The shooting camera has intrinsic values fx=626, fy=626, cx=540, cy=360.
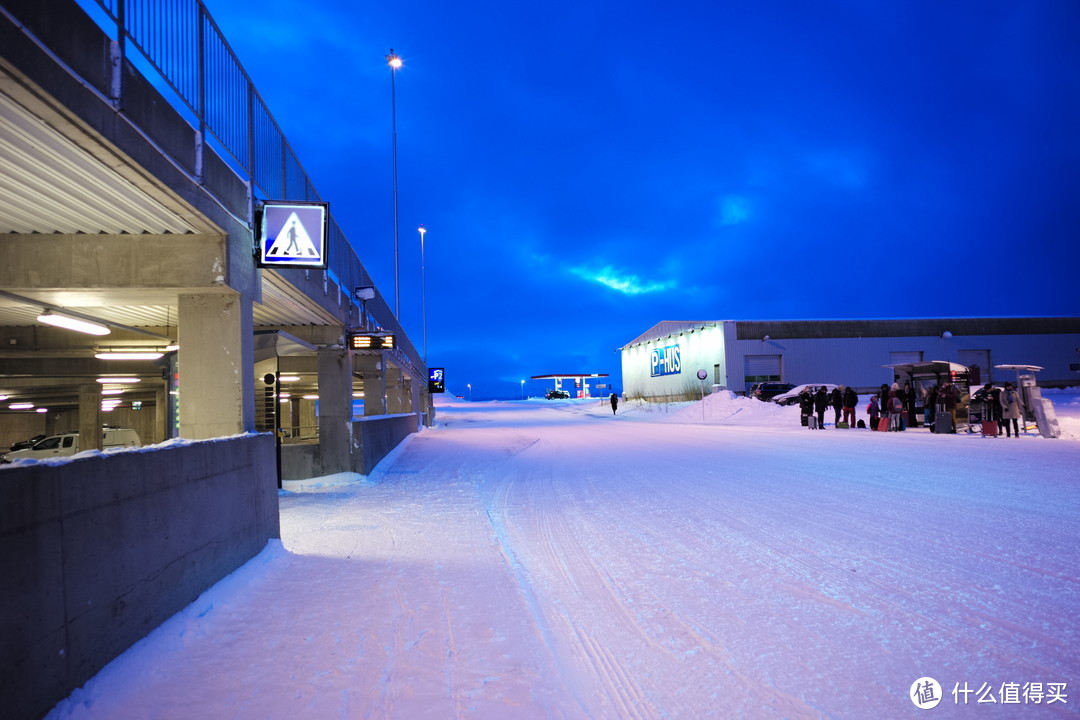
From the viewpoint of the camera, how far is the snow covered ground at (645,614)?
3.49 meters

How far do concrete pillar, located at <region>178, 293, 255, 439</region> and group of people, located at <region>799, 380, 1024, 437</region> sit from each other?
2050 centimetres

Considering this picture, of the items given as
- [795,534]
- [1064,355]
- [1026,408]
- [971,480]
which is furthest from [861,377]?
[795,534]

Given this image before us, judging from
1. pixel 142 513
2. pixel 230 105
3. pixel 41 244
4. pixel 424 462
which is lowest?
pixel 424 462

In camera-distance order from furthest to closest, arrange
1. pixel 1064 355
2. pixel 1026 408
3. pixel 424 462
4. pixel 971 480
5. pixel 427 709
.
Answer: pixel 1064 355
pixel 1026 408
pixel 424 462
pixel 971 480
pixel 427 709

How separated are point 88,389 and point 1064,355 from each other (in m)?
67.5

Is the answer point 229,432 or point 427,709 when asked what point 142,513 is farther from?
point 229,432

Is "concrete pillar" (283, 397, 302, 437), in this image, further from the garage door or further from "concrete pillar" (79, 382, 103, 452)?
the garage door

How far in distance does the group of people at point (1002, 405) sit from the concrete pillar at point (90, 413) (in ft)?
109

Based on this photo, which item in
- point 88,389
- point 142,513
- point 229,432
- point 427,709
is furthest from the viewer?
point 88,389

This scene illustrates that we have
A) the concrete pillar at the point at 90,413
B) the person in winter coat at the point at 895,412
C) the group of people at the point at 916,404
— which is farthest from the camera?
the concrete pillar at the point at 90,413

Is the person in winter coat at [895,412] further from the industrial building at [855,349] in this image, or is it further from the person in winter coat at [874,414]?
the industrial building at [855,349]

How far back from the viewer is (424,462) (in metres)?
17.1

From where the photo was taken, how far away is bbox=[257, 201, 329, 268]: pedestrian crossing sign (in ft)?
26.1

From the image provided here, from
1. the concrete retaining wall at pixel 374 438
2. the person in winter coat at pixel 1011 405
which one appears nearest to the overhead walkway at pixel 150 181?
the concrete retaining wall at pixel 374 438
